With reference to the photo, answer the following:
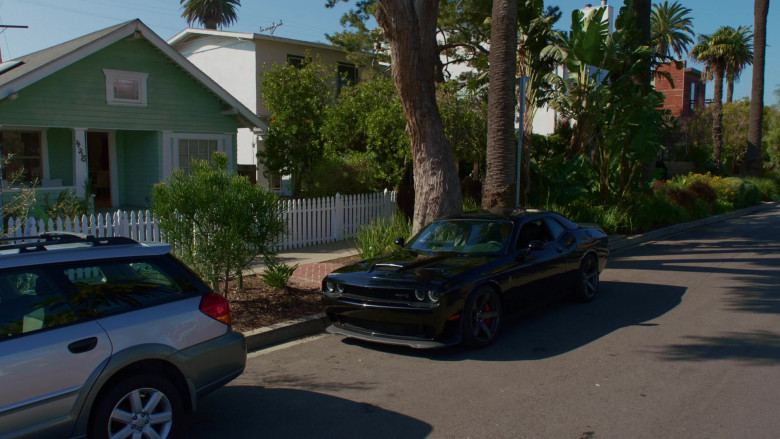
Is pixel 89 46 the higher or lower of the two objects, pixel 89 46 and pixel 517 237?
the higher

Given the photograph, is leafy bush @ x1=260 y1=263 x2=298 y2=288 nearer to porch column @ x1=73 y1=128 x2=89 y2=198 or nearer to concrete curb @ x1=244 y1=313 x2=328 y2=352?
concrete curb @ x1=244 y1=313 x2=328 y2=352

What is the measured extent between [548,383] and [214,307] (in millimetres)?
3049

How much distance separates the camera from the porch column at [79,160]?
1509 cm

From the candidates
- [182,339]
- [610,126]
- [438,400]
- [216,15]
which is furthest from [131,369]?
[216,15]

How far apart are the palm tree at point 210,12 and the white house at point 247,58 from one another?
31936 mm

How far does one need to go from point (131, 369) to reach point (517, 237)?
492 centimetres

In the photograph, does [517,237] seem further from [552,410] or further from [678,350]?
[552,410]

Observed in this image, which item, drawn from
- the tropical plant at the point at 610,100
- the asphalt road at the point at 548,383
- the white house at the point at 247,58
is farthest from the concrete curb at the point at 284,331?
the white house at the point at 247,58

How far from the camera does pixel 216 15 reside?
56.6m

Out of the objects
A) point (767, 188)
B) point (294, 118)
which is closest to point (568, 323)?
point (294, 118)

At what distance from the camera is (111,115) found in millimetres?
15727

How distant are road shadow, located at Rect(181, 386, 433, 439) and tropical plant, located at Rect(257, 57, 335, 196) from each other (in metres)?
12.0

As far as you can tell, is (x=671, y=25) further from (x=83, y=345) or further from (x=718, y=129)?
(x=83, y=345)

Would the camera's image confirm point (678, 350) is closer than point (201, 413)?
No
